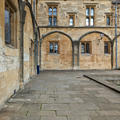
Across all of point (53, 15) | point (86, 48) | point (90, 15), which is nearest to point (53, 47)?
point (53, 15)

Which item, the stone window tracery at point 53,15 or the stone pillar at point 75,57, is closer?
the stone pillar at point 75,57

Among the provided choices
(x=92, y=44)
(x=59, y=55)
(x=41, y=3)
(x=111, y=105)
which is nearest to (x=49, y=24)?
(x=41, y=3)

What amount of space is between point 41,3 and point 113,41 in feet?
32.1

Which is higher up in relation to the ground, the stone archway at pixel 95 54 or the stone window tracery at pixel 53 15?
the stone window tracery at pixel 53 15

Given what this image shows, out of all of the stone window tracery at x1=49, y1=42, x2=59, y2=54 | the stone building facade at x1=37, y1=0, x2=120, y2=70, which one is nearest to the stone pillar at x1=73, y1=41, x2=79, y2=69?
the stone building facade at x1=37, y1=0, x2=120, y2=70

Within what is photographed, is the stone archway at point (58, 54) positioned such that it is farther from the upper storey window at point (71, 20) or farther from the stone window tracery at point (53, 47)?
the upper storey window at point (71, 20)

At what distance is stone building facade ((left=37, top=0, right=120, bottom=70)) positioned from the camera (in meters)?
15.1

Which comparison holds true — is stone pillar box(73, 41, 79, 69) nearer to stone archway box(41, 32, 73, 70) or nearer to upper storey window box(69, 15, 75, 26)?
stone archway box(41, 32, 73, 70)

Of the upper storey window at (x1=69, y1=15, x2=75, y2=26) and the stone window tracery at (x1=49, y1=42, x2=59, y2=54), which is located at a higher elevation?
the upper storey window at (x1=69, y1=15, x2=75, y2=26)

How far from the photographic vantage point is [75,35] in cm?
1544

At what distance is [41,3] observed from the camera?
596 inches

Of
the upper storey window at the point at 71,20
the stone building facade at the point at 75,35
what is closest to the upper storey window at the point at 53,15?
the stone building facade at the point at 75,35

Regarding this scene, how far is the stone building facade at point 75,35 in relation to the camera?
49.6ft

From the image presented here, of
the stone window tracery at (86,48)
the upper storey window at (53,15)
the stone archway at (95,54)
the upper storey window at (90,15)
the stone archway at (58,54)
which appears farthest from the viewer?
the upper storey window at (90,15)
